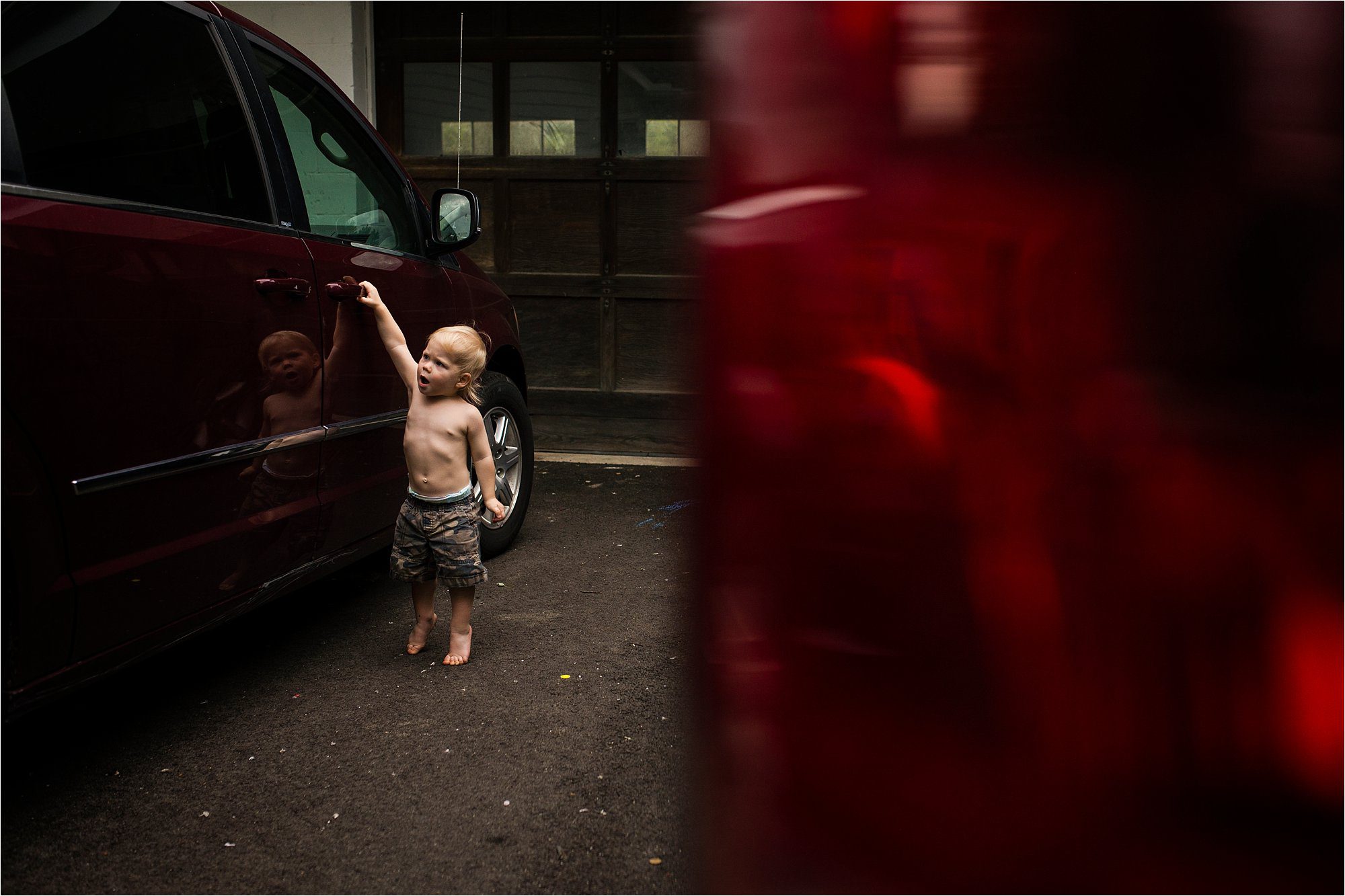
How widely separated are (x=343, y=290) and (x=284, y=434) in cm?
49

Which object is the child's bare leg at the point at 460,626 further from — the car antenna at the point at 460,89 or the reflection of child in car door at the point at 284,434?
the car antenna at the point at 460,89

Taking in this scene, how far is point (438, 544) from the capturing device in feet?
9.89

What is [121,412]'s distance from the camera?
2086 millimetres

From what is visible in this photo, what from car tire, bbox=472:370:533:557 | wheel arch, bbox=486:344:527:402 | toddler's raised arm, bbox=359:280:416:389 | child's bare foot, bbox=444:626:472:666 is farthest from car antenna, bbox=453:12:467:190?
child's bare foot, bbox=444:626:472:666

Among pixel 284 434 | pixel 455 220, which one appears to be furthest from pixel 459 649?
pixel 455 220

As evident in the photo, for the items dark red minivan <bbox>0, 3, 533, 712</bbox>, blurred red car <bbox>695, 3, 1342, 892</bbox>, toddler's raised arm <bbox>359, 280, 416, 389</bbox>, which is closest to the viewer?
blurred red car <bbox>695, 3, 1342, 892</bbox>

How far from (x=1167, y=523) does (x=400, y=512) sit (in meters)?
2.71

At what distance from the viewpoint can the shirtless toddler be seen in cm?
301

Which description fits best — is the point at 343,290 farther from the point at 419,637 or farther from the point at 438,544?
the point at 419,637

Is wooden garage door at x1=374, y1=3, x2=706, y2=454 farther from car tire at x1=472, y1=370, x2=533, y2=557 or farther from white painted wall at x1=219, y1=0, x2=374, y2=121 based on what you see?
car tire at x1=472, y1=370, x2=533, y2=557

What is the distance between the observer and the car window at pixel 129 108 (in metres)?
1.98

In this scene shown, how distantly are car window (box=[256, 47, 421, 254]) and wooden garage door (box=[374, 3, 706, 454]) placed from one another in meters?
3.16

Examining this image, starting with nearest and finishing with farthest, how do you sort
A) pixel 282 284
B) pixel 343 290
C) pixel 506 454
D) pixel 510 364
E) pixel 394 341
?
pixel 282 284 < pixel 343 290 < pixel 394 341 < pixel 506 454 < pixel 510 364

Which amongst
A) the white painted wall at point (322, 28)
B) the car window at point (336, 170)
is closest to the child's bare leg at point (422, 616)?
the car window at point (336, 170)
